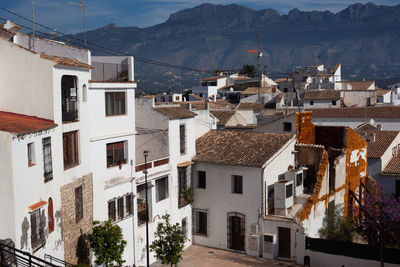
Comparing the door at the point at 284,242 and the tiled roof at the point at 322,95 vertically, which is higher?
the tiled roof at the point at 322,95

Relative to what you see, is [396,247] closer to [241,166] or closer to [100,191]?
[241,166]

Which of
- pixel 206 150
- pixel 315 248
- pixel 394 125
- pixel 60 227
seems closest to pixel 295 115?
pixel 206 150

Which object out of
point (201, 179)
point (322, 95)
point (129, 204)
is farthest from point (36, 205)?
point (322, 95)

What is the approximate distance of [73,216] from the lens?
886 inches

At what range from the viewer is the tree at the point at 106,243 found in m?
23.2

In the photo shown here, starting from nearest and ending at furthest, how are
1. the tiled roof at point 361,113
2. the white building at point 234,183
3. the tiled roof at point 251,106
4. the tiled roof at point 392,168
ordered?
the white building at point 234,183 → the tiled roof at point 392,168 → the tiled roof at point 361,113 → the tiled roof at point 251,106

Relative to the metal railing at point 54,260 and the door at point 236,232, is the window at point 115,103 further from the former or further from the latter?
the door at point 236,232

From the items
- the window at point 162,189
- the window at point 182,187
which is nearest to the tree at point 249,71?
the window at point 182,187

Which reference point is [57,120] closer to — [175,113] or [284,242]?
[175,113]

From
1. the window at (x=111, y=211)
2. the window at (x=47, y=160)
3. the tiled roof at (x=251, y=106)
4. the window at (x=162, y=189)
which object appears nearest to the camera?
the window at (x=47, y=160)

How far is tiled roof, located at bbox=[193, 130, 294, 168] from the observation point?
31250mm

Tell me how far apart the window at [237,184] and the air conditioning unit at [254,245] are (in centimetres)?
284

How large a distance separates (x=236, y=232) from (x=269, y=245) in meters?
2.54

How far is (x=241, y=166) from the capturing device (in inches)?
1217
